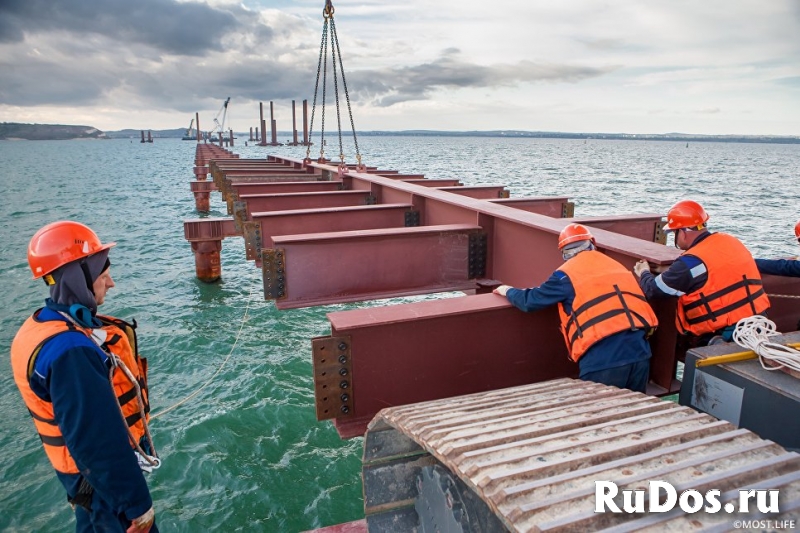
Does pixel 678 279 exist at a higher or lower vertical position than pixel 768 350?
higher

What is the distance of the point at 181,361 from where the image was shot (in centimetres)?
888

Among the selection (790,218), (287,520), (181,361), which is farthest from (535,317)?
(790,218)

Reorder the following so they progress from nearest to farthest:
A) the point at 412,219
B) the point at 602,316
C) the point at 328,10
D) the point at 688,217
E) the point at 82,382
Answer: the point at 82,382 < the point at 602,316 < the point at 688,217 < the point at 412,219 < the point at 328,10

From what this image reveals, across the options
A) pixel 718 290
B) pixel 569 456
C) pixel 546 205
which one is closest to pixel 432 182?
pixel 546 205

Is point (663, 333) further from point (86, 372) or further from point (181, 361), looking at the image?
point (181, 361)

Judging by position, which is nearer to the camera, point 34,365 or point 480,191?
point 34,365

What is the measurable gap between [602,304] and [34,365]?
338 centimetres

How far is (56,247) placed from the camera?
2826 millimetres

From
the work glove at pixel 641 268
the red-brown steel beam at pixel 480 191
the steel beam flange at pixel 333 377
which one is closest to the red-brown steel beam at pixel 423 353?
the steel beam flange at pixel 333 377

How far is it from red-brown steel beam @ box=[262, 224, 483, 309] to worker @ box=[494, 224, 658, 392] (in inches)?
103

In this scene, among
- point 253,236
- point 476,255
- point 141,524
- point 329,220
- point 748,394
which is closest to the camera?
point 141,524

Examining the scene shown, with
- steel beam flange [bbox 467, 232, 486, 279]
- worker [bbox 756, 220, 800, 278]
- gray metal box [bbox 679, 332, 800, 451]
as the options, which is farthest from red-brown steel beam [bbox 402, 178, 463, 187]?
gray metal box [bbox 679, 332, 800, 451]

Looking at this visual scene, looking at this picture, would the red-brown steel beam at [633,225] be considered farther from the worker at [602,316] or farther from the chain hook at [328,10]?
the chain hook at [328,10]

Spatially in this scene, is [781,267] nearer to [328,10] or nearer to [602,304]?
[602,304]
